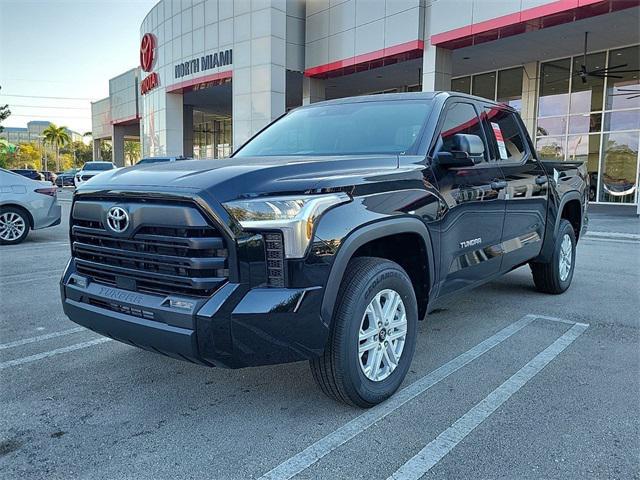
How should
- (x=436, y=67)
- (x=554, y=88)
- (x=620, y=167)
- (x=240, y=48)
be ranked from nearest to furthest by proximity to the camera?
(x=436, y=67), (x=620, y=167), (x=554, y=88), (x=240, y=48)

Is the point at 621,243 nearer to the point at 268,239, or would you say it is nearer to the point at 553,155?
the point at 268,239

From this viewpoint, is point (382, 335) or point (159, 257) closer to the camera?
point (159, 257)

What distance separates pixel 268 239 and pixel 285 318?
1.27 ft

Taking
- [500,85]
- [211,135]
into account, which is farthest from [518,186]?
[211,135]

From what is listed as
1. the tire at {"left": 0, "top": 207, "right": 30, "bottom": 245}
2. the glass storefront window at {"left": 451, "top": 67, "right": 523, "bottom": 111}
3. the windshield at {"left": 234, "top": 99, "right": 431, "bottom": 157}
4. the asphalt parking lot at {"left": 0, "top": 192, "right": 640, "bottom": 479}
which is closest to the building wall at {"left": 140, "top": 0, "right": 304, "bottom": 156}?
the glass storefront window at {"left": 451, "top": 67, "right": 523, "bottom": 111}

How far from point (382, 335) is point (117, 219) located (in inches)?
62.5

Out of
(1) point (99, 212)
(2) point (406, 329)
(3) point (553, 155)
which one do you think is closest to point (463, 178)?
(2) point (406, 329)

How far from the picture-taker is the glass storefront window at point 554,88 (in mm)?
19172

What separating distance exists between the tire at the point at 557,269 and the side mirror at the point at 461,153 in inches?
92.8

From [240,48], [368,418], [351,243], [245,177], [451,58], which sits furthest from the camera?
[240,48]

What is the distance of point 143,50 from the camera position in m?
30.8

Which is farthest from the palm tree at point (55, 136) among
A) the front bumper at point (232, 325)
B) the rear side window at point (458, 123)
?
the front bumper at point (232, 325)

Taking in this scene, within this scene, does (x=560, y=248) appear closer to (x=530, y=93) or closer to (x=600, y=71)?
(x=600, y=71)

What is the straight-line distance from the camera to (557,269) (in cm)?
544
